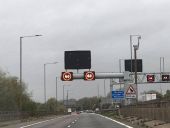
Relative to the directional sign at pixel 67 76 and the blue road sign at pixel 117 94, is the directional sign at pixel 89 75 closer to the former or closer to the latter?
the directional sign at pixel 67 76

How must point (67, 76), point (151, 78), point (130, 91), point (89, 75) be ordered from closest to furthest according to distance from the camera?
1. point (130, 91)
2. point (89, 75)
3. point (67, 76)
4. point (151, 78)

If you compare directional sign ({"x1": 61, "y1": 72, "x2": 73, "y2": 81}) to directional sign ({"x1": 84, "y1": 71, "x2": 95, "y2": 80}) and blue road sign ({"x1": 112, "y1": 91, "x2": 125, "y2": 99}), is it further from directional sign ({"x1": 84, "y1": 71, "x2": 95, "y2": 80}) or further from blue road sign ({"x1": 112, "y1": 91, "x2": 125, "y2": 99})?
blue road sign ({"x1": 112, "y1": 91, "x2": 125, "y2": 99})

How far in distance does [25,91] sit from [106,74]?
2048 inches

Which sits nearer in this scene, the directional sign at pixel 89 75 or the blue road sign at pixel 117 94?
the directional sign at pixel 89 75

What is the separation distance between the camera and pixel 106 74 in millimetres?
61531

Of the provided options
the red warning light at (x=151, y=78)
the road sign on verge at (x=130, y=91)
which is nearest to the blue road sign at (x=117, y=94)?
the red warning light at (x=151, y=78)

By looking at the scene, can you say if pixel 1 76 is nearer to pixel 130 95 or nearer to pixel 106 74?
pixel 106 74

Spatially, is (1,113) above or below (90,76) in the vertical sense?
below

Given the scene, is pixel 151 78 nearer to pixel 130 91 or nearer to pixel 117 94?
pixel 117 94

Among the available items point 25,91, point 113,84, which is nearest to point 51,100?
point 25,91

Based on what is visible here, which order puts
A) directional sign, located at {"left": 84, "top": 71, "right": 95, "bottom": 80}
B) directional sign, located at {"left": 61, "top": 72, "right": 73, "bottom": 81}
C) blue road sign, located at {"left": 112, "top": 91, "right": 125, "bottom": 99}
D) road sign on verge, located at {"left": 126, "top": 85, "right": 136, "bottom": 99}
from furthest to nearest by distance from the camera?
blue road sign, located at {"left": 112, "top": 91, "right": 125, "bottom": 99} → directional sign, located at {"left": 61, "top": 72, "right": 73, "bottom": 81} → directional sign, located at {"left": 84, "top": 71, "right": 95, "bottom": 80} → road sign on verge, located at {"left": 126, "top": 85, "right": 136, "bottom": 99}

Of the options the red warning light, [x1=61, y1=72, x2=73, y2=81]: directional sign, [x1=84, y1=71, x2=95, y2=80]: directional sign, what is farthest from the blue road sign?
[x1=61, y1=72, x2=73, y2=81]: directional sign

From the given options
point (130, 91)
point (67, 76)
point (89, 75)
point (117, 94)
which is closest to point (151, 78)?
point (117, 94)

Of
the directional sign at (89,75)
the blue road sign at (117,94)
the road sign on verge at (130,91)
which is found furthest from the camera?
the blue road sign at (117,94)
